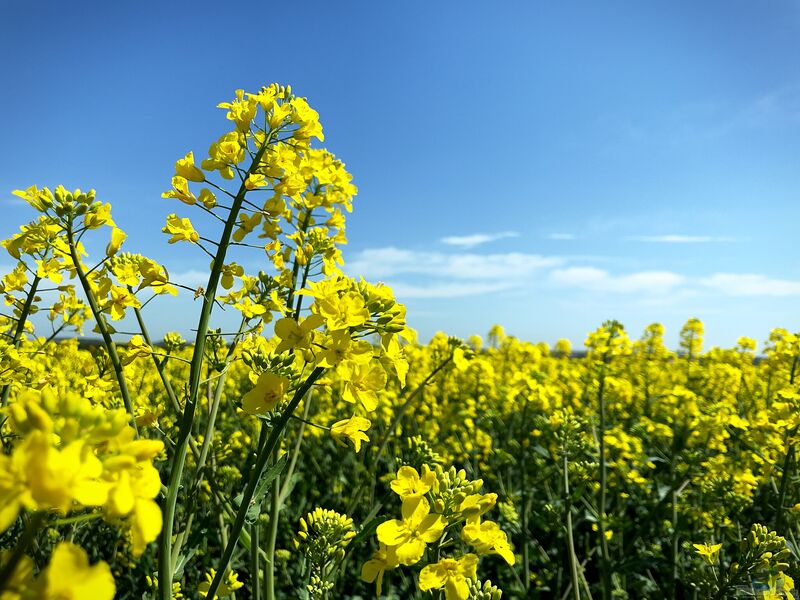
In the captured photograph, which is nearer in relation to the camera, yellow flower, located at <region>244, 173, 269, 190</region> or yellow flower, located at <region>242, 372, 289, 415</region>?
yellow flower, located at <region>242, 372, 289, 415</region>

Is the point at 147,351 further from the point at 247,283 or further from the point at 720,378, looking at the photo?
the point at 720,378

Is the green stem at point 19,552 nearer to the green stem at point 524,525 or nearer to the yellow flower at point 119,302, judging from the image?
the yellow flower at point 119,302

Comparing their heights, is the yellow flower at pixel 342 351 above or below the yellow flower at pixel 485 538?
above

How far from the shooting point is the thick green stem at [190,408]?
4.81 feet

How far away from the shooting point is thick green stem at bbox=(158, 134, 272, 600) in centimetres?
147

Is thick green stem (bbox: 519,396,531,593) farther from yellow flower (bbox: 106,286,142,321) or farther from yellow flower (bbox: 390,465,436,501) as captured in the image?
yellow flower (bbox: 106,286,142,321)

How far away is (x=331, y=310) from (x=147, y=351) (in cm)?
98

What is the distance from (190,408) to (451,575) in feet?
3.26

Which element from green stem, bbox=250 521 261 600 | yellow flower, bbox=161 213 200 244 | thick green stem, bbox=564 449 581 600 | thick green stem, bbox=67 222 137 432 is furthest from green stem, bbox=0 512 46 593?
thick green stem, bbox=564 449 581 600

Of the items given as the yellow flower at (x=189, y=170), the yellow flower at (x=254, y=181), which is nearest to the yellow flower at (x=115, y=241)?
the yellow flower at (x=189, y=170)

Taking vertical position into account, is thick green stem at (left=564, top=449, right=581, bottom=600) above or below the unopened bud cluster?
below

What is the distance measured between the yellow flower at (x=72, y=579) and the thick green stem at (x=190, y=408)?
83 centimetres

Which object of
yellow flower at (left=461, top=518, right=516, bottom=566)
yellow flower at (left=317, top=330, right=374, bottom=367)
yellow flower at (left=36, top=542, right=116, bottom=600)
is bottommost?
yellow flower at (left=461, top=518, right=516, bottom=566)

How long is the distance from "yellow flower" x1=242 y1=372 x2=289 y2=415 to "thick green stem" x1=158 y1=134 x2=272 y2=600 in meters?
0.21
